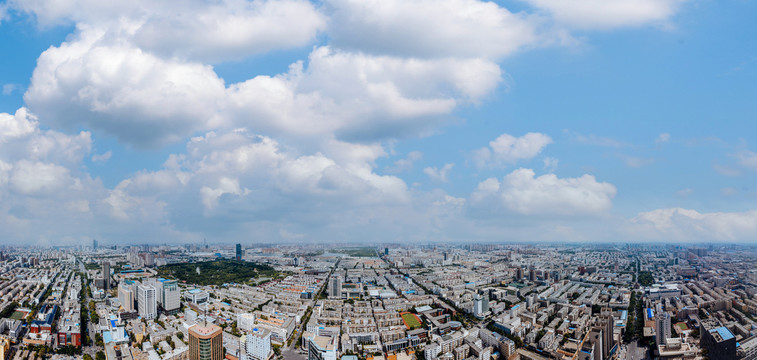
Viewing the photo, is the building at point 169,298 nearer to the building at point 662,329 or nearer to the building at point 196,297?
the building at point 196,297

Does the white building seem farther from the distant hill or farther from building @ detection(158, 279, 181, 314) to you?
the distant hill

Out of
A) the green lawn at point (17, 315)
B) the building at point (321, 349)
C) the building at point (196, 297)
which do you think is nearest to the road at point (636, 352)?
the building at point (321, 349)

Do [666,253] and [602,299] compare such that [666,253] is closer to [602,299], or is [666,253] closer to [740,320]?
[602,299]

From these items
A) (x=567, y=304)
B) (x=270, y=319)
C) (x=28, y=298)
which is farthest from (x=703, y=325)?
(x=28, y=298)

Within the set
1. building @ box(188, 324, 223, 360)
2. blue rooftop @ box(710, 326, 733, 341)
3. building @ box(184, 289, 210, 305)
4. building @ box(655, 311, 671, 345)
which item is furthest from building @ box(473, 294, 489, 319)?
building @ box(184, 289, 210, 305)

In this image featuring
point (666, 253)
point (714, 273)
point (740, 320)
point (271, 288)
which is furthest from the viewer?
point (666, 253)

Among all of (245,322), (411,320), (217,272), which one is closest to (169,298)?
(245,322)
